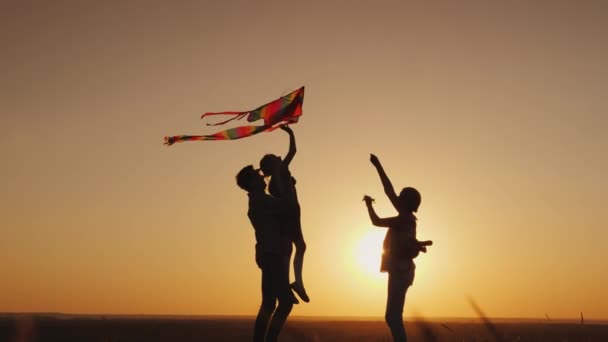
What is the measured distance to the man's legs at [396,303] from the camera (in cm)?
907

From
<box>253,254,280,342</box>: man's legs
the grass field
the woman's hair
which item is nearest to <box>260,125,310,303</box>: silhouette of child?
the woman's hair

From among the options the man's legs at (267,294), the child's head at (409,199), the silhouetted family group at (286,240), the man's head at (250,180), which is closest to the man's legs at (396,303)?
the silhouetted family group at (286,240)

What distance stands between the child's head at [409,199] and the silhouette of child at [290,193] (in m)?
1.29

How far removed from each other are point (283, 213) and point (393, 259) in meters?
1.38

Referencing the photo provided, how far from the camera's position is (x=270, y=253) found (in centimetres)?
970

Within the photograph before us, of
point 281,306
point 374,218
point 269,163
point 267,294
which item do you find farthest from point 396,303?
point 269,163

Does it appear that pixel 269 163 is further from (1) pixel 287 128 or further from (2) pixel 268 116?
(2) pixel 268 116

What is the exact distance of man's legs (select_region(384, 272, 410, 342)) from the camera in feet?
29.8

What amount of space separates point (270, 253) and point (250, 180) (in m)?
0.91

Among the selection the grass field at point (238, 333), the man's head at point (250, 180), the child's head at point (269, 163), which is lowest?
the grass field at point (238, 333)

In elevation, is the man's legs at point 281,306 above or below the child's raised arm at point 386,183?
below

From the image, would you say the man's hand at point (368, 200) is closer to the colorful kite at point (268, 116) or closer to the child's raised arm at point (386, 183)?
the child's raised arm at point (386, 183)

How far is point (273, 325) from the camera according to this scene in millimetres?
9617

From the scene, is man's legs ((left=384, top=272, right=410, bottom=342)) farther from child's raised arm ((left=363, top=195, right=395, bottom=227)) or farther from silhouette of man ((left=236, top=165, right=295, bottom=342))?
silhouette of man ((left=236, top=165, right=295, bottom=342))
